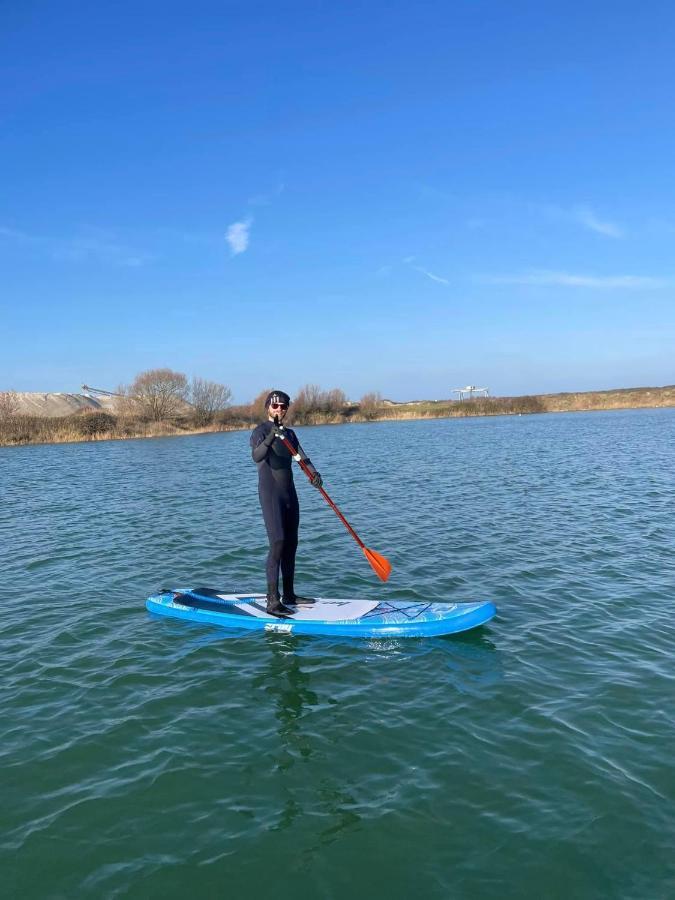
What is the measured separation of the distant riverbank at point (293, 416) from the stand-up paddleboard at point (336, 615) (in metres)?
52.9

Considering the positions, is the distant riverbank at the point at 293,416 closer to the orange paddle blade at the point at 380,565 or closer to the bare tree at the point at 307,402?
the bare tree at the point at 307,402

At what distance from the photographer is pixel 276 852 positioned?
13.1ft

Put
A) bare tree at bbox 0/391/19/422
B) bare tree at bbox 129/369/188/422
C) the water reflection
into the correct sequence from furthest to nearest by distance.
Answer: bare tree at bbox 129/369/188/422 < bare tree at bbox 0/391/19/422 < the water reflection

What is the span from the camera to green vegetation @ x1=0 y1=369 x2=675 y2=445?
56062mm

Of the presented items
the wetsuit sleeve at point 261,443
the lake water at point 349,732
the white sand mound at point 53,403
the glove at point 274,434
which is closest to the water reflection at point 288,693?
the lake water at point 349,732

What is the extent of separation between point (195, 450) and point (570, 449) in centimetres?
2580

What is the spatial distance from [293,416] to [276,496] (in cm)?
6930

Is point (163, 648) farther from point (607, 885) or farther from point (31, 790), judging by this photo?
point (607, 885)

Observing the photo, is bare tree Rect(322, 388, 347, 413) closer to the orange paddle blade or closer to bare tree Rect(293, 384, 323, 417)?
bare tree Rect(293, 384, 323, 417)

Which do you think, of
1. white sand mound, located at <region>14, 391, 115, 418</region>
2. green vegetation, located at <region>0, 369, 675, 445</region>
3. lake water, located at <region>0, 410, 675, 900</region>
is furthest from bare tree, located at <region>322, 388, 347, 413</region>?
lake water, located at <region>0, 410, 675, 900</region>

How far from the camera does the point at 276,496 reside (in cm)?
806

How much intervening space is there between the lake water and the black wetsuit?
3.90 feet

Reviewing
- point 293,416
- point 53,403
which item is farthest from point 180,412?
point 53,403

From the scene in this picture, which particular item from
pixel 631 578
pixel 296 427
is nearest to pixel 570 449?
pixel 631 578
